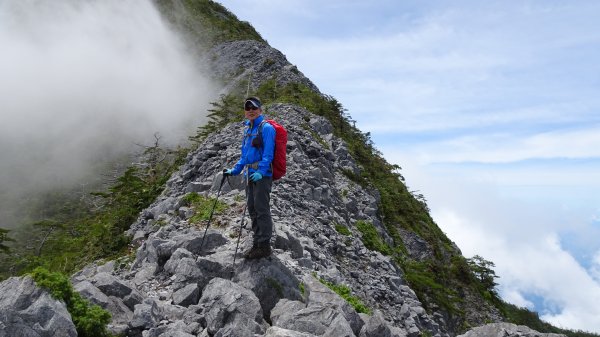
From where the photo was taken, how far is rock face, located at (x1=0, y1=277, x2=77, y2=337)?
6.22 meters

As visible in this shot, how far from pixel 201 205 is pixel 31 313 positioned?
874 cm

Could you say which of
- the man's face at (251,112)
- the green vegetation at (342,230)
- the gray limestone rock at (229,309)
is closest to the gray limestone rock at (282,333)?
the gray limestone rock at (229,309)

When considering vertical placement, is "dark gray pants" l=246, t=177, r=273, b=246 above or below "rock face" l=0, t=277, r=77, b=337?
above

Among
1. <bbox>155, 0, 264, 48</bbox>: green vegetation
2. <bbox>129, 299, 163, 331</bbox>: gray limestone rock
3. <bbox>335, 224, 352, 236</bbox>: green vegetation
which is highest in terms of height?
<bbox>155, 0, 264, 48</bbox>: green vegetation

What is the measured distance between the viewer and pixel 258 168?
9133 millimetres

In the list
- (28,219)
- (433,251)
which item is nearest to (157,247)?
(433,251)

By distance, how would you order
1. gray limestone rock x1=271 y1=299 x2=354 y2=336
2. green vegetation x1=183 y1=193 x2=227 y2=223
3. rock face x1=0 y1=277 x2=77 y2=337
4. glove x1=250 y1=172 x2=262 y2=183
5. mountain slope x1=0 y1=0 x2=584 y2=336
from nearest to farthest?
rock face x1=0 y1=277 x2=77 y2=337, gray limestone rock x1=271 y1=299 x2=354 y2=336, mountain slope x1=0 y1=0 x2=584 y2=336, glove x1=250 y1=172 x2=262 y2=183, green vegetation x1=183 y1=193 x2=227 y2=223

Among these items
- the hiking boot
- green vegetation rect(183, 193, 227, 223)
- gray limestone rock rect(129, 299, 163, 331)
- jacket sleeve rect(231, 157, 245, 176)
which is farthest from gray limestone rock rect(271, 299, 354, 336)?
green vegetation rect(183, 193, 227, 223)

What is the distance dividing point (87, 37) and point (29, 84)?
52.4ft

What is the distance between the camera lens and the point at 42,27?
7925cm

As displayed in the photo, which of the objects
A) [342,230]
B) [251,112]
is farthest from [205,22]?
[251,112]

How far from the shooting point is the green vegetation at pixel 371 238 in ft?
65.0

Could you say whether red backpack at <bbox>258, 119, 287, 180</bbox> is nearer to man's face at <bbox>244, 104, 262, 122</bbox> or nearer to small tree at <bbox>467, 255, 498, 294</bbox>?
man's face at <bbox>244, 104, 262, 122</bbox>

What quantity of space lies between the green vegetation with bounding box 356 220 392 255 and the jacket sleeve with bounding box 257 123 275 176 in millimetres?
11718
